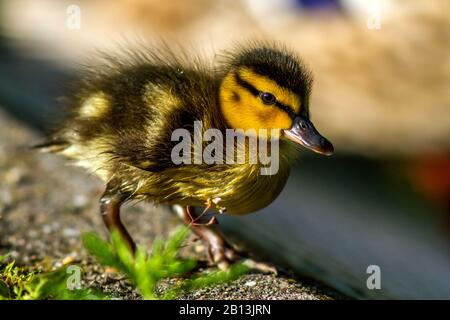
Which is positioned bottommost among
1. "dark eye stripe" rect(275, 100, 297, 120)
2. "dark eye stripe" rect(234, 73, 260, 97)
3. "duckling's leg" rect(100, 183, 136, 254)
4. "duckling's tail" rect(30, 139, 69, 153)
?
"duckling's leg" rect(100, 183, 136, 254)

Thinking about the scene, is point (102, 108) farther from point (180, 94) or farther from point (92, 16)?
point (92, 16)

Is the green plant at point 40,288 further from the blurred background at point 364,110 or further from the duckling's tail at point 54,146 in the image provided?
the blurred background at point 364,110

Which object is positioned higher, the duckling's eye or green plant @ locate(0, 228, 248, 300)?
the duckling's eye

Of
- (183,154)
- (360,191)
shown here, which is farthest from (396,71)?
(183,154)

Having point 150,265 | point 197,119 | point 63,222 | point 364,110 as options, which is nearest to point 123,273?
point 150,265

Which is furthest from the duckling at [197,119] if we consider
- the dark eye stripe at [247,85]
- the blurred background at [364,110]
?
the blurred background at [364,110]

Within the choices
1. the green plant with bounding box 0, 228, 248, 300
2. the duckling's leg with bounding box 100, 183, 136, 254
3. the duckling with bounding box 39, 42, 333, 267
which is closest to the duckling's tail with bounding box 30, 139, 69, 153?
the duckling with bounding box 39, 42, 333, 267

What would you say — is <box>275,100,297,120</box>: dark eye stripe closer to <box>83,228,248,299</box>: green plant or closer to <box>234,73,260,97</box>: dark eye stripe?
<box>234,73,260,97</box>: dark eye stripe

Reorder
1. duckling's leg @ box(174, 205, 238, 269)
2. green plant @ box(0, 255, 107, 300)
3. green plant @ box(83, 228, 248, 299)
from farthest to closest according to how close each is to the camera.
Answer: duckling's leg @ box(174, 205, 238, 269)
green plant @ box(83, 228, 248, 299)
green plant @ box(0, 255, 107, 300)
